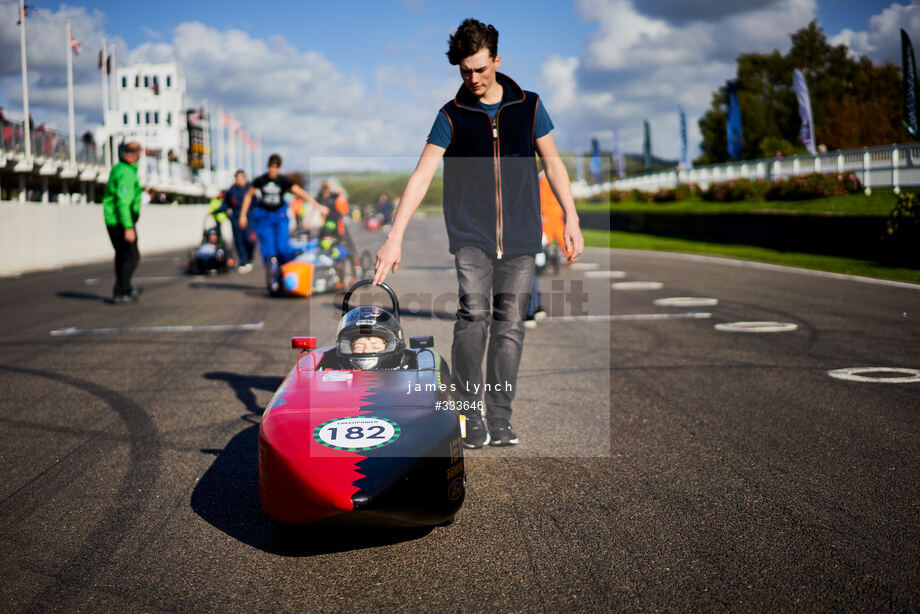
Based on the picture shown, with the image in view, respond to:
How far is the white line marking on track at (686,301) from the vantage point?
10385mm

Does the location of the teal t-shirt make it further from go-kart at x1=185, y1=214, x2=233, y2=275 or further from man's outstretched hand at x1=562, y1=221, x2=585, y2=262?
go-kart at x1=185, y1=214, x2=233, y2=275

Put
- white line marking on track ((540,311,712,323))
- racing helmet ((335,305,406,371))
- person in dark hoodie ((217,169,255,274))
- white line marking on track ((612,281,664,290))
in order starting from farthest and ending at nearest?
1. person in dark hoodie ((217,169,255,274))
2. white line marking on track ((612,281,664,290))
3. white line marking on track ((540,311,712,323))
4. racing helmet ((335,305,406,371))

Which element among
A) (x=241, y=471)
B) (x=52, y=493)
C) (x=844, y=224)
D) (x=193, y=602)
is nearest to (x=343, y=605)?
(x=193, y=602)

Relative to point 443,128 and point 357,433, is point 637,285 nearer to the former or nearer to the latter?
point 443,128

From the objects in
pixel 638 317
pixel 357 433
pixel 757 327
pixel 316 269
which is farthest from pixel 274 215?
pixel 357 433

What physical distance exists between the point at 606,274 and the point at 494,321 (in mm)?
11048

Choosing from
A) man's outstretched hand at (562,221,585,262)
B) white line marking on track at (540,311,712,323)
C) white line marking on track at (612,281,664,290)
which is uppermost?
man's outstretched hand at (562,221,585,262)

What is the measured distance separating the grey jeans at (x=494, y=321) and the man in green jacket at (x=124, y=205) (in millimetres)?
7449

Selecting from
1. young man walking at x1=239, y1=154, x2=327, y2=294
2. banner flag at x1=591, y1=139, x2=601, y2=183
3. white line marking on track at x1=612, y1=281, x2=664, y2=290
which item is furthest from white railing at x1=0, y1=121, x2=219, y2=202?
banner flag at x1=591, y1=139, x2=601, y2=183

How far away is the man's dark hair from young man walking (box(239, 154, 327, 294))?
8.14m

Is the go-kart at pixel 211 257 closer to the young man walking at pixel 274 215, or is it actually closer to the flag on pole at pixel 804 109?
the young man walking at pixel 274 215

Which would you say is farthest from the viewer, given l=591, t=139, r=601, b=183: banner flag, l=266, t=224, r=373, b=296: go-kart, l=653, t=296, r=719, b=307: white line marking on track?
l=591, t=139, r=601, b=183: banner flag

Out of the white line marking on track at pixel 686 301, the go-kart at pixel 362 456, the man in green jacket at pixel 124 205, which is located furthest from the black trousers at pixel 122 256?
the go-kart at pixel 362 456

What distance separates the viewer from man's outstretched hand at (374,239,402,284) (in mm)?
3633
